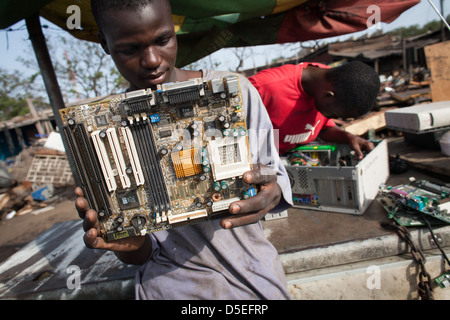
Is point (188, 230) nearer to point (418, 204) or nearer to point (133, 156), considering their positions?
point (133, 156)

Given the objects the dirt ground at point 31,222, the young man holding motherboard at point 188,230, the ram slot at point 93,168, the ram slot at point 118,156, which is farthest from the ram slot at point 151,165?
the dirt ground at point 31,222

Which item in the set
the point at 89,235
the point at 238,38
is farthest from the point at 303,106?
the point at 89,235

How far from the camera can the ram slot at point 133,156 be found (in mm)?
1428

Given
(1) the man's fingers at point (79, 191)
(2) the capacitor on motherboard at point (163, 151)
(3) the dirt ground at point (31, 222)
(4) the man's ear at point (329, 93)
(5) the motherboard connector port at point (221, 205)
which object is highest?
(4) the man's ear at point (329, 93)

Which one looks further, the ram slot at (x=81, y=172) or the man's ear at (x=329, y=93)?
the man's ear at (x=329, y=93)

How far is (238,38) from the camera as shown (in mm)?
3926

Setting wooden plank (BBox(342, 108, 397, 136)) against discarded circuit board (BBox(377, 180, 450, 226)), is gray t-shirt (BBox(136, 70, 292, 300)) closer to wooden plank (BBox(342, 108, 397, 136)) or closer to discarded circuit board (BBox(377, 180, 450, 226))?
discarded circuit board (BBox(377, 180, 450, 226))

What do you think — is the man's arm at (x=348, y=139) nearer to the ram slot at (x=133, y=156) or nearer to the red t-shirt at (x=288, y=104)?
the red t-shirt at (x=288, y=104)

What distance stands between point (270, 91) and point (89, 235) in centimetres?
261

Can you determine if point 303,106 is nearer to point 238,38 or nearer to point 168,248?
point 238,38

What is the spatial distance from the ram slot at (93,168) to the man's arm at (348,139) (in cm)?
294

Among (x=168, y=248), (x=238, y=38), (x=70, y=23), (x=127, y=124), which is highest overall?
(x=70, y=23)

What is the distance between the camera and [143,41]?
5.13ft

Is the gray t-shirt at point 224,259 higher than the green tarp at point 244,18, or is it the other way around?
the green tarp at point 244,18
